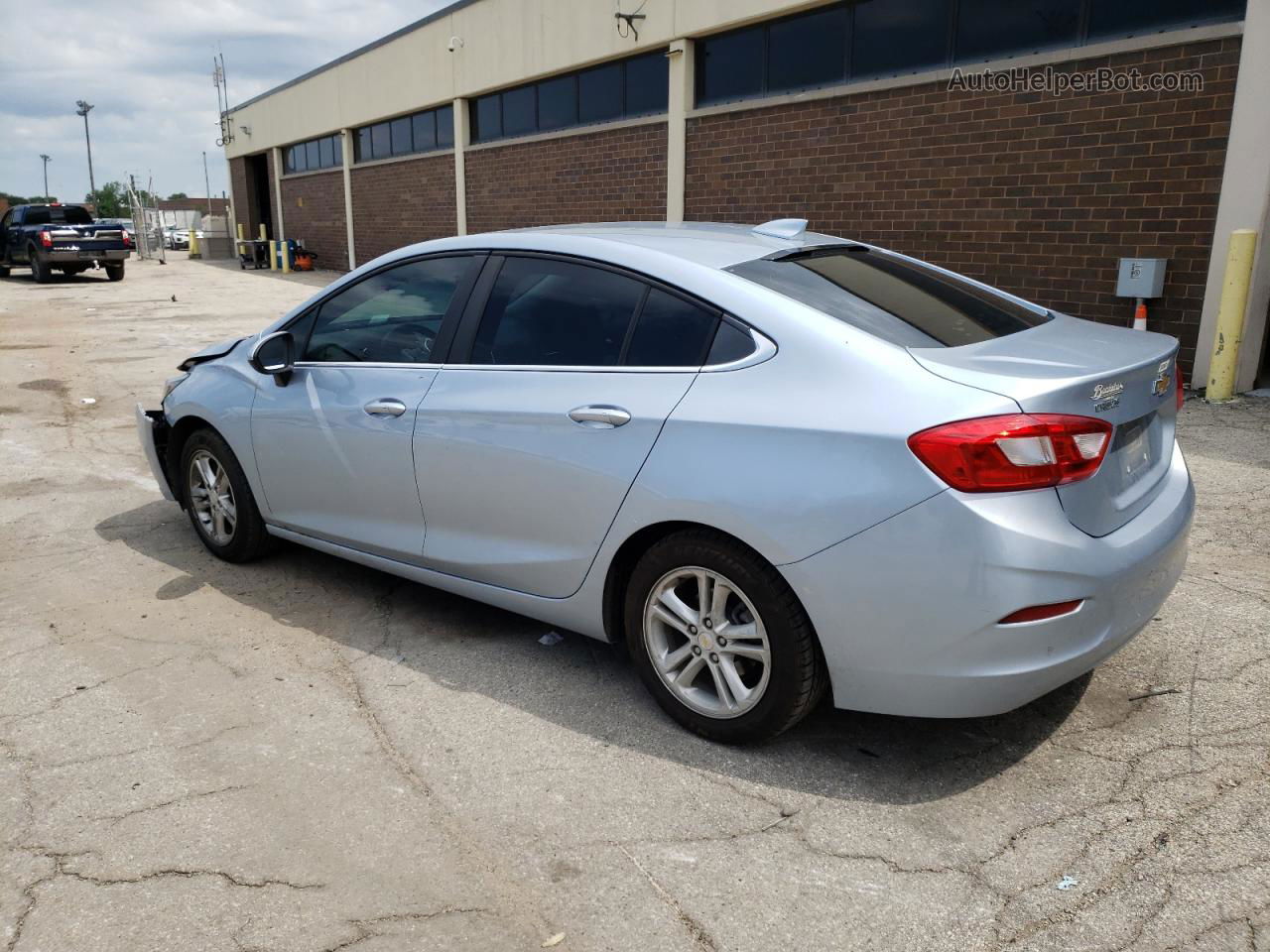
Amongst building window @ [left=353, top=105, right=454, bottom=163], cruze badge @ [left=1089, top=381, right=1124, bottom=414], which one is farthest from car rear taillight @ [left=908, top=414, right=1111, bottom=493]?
building window @ [left=353, top=105, right=454, bottom=163]

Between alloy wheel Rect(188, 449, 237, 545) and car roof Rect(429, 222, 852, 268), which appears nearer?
car roof Rect(429, 222, 852, 268)

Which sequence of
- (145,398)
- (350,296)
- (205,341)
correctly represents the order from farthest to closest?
(205,341)
(145,398)
(350,296)

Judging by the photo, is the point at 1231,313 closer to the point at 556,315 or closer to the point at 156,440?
the point at 556,315

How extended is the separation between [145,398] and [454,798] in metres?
8.01

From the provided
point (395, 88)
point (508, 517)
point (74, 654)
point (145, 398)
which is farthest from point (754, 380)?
point (395, 88)

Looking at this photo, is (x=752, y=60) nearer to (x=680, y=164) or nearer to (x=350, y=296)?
(x=680, y=164)

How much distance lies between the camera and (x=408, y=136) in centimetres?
2366

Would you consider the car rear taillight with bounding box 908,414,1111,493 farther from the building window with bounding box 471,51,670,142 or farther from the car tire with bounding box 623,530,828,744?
the building window with bounding box 471,51,670,142

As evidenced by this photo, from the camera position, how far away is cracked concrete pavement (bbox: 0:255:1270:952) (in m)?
2.40

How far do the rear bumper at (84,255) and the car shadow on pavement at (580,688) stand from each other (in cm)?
2440

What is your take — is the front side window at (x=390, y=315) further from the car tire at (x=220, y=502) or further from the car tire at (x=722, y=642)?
the car tire at (x=722, y=642)

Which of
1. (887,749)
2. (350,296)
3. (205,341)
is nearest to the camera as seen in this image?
(887,749)

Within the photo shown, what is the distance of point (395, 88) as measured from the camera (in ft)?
77.1

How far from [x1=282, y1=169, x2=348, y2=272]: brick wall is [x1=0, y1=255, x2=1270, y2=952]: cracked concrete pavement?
83.1 feet
